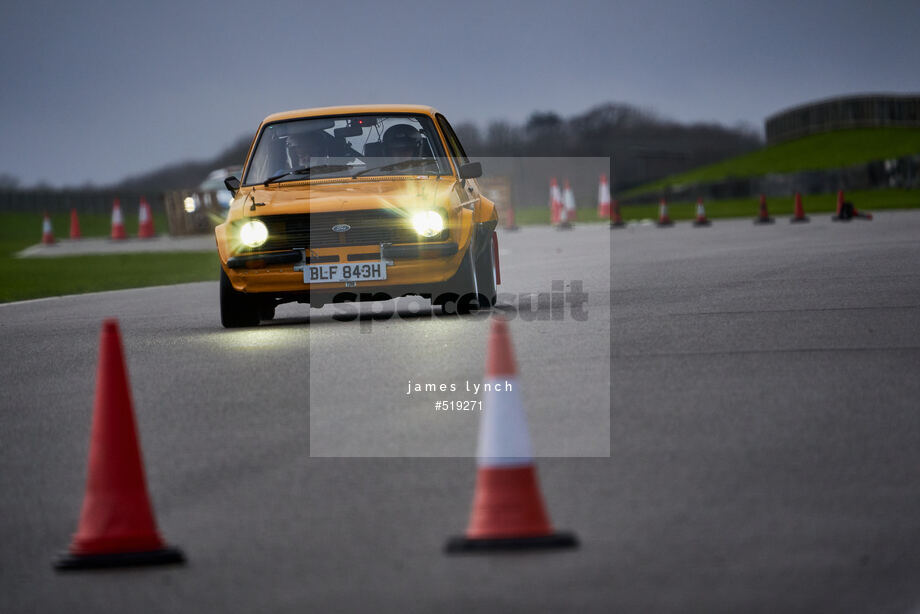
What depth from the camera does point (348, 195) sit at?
422 inches

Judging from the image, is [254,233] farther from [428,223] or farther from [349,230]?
[428,223]

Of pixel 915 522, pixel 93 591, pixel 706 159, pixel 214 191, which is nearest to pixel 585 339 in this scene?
pixel 915 522

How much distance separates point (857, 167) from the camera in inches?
1631

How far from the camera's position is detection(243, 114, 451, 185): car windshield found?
1139cm

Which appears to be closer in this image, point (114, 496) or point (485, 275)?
point (114, 496)

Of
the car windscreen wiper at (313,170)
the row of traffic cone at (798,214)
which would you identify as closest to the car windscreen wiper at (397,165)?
the car windscreen wiper at (313,170)

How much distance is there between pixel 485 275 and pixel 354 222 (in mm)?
1240

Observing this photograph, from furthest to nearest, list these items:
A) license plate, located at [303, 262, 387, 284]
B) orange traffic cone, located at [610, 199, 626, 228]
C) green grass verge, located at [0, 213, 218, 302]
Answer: orange traffic cone, located at [610, 199, 626, 228], green grass verge, located at [0, 213, 218, 302], license plate, located at [303, 262, 387, 284]

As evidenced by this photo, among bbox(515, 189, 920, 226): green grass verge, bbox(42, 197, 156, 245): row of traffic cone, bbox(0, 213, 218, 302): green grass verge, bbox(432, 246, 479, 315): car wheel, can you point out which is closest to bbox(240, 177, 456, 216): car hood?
bbox(432, 246, 479, 315): car wheel

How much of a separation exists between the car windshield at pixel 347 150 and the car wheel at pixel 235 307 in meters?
0.96

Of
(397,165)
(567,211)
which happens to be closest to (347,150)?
(397,165)

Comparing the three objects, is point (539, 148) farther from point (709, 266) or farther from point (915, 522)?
point (915, 522)

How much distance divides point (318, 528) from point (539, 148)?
52551mm

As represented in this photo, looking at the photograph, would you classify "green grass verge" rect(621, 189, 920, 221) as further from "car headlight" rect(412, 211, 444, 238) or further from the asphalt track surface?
the asphalt track surface
